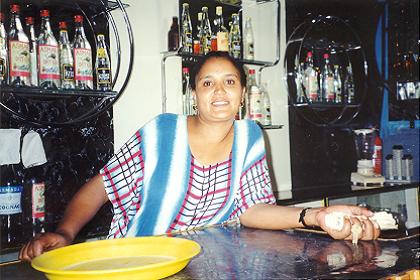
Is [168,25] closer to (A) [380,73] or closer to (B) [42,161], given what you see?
(B) [42,161]

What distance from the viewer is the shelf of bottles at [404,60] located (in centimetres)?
321

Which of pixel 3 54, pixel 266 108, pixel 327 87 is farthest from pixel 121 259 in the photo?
pixel 327 87

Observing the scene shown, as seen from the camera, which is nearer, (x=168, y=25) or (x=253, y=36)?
(x=168, y=25)

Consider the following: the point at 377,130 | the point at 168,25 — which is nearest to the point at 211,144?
the point at 168,25

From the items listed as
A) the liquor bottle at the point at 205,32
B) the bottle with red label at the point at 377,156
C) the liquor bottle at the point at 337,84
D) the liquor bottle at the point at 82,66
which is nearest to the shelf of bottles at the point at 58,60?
the liquor bottle at the point at 82,66

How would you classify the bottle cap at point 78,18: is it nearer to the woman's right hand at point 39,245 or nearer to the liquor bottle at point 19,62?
the liquor bottle at point 19,62

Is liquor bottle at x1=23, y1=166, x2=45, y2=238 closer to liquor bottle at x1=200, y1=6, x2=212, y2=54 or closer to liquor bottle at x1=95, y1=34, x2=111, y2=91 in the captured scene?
liquor bottle at x1=95, y1=34, x2=111, y2=91

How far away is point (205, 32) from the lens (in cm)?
245

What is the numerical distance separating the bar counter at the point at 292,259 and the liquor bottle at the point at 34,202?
2.91 feet

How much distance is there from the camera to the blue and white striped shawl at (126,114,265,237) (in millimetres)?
1412

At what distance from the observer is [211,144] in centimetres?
153

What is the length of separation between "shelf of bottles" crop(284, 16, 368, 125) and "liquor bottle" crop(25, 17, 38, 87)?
158 cm

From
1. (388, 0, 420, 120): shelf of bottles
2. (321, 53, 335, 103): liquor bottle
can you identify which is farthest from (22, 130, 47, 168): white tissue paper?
(388, 0, 420, 120): shelf of bottles

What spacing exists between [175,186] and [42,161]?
77 centimetres
